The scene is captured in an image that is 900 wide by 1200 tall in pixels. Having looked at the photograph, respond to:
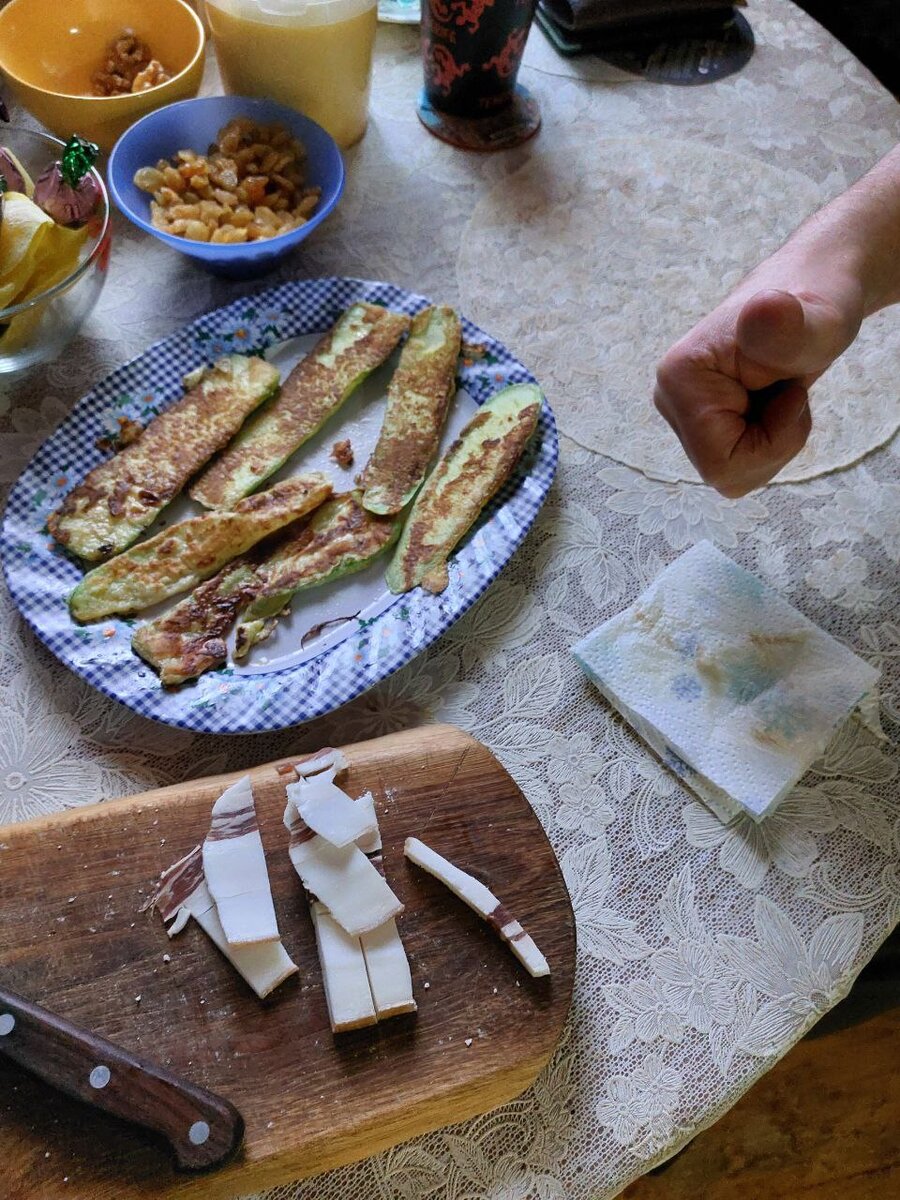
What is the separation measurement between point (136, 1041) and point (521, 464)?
25.9 inches

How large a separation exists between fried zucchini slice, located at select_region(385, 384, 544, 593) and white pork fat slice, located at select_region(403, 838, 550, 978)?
0.92ft

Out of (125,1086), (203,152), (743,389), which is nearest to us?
(125,1086)

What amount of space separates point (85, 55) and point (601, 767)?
117cm

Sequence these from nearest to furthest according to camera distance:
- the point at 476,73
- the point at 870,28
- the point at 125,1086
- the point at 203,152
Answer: the point at 125,1086 → the point at 203,152 → the point at 476,73 → the point at 870,28

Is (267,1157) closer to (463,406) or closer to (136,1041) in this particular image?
(136,1041)

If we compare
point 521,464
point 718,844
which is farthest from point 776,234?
point 718,844

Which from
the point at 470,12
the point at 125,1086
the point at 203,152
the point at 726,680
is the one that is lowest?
the point at 125,1086

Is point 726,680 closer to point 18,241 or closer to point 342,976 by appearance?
point 342,976

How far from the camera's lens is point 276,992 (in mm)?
688

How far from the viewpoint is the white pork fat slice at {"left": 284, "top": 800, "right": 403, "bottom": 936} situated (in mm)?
685

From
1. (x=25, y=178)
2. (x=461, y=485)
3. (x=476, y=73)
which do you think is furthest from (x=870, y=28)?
(x=25, y=178)

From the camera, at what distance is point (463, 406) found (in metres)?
1.07

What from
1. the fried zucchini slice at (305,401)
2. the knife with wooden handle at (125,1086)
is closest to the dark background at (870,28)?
the fried zucchini slice at (305,401)

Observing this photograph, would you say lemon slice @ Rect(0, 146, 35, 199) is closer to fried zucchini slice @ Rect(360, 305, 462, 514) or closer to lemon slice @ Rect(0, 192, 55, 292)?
lemon slice @ Rect(0, 192, 55, 292)
